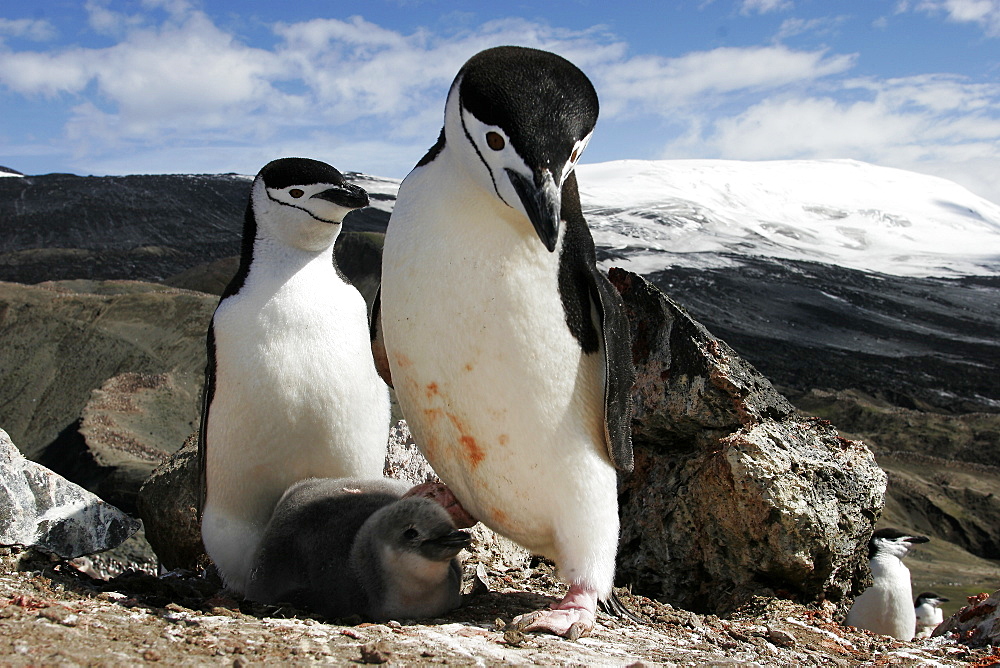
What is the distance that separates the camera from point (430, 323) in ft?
9.05

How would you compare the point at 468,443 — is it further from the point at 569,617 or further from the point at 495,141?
the point at 495,141

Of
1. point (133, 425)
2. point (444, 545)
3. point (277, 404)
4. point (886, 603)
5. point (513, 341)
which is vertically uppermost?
point (513, 341)

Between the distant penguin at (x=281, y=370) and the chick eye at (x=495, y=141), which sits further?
the distant penguin at (x=281, y=370)

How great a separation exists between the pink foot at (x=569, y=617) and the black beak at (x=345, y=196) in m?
1.92

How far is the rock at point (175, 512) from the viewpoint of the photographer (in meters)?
4.99

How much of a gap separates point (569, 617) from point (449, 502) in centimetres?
69

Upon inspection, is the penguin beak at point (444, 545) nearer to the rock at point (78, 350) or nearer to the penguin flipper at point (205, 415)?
the penguin flipper at point (205, 415)

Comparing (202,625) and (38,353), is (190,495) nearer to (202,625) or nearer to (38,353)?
(202,625)

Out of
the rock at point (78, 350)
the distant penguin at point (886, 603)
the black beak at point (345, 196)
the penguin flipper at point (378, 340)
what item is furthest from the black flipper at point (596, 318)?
the rock at point (78, 350)

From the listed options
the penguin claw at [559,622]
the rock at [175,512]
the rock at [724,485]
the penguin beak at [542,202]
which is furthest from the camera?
the rock at [175,512]

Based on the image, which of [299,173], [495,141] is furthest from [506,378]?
[299,173]

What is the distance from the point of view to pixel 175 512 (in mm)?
5043

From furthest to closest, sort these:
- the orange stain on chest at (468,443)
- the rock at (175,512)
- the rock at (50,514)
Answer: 1. the rock at (175,512)
2. the rock at (50,514)
3. the orange stain on chest at (468,443)

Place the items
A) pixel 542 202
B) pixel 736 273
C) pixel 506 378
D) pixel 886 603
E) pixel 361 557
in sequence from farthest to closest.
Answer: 1. pixel 736 273
2. pixel 886 603
3. pixel 361 557
4. pixel 506 378
5. pixel 542 202
